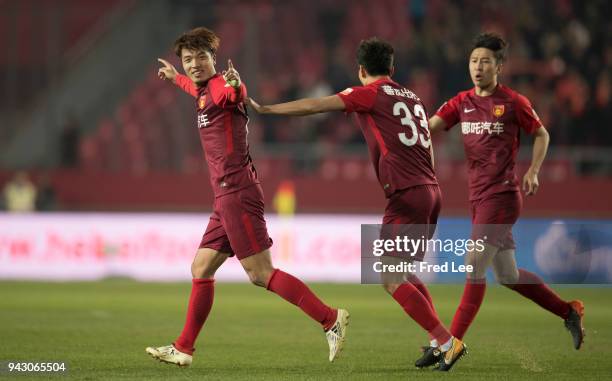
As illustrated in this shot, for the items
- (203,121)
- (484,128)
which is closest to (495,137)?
(484,128)

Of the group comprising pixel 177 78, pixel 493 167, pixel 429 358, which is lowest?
pixel 429 358

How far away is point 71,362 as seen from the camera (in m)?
7.50

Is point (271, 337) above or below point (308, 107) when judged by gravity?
below

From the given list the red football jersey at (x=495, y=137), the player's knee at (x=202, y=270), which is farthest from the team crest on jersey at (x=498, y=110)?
the player's knee at (x=202, y=270)

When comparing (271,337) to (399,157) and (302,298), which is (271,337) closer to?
(302,298)

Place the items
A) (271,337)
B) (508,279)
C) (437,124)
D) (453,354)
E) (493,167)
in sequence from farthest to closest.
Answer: (271,337), (437,124), (508,279), (493,167), (453,354)

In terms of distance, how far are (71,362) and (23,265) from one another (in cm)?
920

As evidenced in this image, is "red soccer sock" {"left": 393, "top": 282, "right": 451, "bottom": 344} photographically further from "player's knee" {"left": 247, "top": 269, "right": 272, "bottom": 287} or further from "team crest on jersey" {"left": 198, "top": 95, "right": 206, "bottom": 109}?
"team crest on jersey" {"left": 198, "top": 95, "right": 206, "bottom": 109}

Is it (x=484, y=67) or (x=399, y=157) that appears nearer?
(x=399, y=157)

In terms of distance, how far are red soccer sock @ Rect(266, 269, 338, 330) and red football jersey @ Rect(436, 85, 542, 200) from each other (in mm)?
1490

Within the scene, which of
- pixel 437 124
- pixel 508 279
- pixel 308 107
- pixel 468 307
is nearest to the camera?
pixel 308 107

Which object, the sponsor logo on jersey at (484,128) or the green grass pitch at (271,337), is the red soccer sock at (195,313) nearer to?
the green grass pitch at (271,337)

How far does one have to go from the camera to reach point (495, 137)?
25.5 feet

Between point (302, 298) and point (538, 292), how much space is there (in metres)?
1.91
